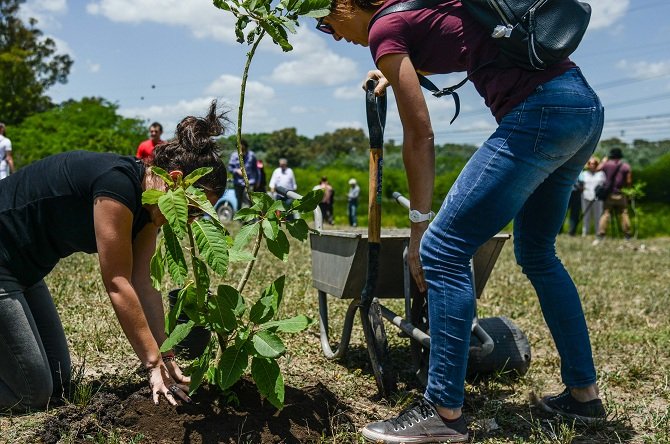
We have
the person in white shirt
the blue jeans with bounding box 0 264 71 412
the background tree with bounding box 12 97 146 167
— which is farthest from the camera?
the background tree with bounding box 12 97 146 167

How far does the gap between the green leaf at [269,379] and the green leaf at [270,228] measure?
41 centimetres

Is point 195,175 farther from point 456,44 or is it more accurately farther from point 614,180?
point 614,180

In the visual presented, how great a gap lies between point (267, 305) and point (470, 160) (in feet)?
2.71

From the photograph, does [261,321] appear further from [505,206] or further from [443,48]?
[443,48]

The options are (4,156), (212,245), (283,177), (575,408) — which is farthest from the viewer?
(283,177)

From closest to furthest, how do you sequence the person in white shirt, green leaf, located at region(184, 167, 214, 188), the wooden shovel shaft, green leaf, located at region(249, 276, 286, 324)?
1. green leaf, located at region(184, 167, 214, 188)
2. green leaf, located at region(249, 276, 286, 324)
3. the wooden shovel shaft
4. the person in white shirt

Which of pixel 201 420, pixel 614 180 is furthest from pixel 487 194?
pixel 614 180

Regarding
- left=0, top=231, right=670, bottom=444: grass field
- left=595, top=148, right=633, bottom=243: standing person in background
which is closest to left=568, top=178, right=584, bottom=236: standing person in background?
left=595, top=148, right=633, bottom=243: standing person in background

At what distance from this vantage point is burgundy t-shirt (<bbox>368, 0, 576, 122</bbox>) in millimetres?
2195

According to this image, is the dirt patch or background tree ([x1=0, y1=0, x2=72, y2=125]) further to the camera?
background tree ([x1=0, y1=0, x2=72, y2=125])

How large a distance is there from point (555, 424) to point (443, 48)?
1.50 metres

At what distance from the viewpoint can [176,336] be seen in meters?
2.20

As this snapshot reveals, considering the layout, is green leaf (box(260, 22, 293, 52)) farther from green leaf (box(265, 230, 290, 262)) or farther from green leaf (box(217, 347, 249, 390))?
green leaf (box(217, 347, 249, 390))

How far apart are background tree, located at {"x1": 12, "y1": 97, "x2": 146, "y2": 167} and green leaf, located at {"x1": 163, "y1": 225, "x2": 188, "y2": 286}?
2579 centimetres
